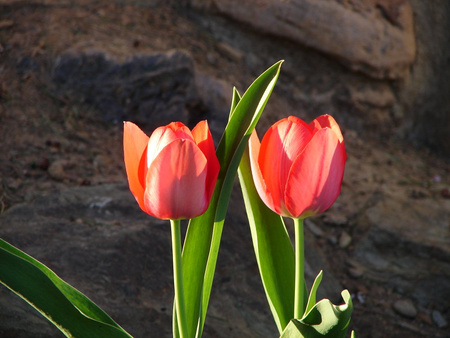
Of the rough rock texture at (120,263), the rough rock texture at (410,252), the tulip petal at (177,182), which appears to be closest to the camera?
the tulip petal at (177,182)

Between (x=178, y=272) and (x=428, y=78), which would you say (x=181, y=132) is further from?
(x=428, y=78)

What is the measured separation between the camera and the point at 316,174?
944 mm

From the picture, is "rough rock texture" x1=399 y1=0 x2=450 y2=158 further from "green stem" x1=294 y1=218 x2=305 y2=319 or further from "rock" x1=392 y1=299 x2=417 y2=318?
"green stem" x1=294 y1=218 x2=305 y2=319

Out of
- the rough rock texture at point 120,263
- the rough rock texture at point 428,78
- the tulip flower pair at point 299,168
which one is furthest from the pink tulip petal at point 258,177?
the rough rock texture at point 428,78

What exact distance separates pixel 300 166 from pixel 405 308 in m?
1.76

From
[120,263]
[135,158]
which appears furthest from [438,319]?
[135,158]

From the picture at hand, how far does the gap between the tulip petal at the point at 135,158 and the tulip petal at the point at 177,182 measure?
4 centimetres

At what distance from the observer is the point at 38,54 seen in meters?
2.84

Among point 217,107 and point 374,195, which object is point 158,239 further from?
point 374,195

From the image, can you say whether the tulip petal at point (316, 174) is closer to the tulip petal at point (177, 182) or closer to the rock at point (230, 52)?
the tulip petal at point (177, 182)

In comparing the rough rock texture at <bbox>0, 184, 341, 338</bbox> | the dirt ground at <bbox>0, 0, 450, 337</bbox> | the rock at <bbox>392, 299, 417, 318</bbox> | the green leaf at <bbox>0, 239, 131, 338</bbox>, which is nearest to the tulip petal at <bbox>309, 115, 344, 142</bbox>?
the green leaf at <bbox>0, 239, 131, 338</bbox>

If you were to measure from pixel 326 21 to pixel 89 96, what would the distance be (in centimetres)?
142

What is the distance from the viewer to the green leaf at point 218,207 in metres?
1.06

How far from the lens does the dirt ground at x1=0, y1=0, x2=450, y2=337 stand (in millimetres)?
2375
